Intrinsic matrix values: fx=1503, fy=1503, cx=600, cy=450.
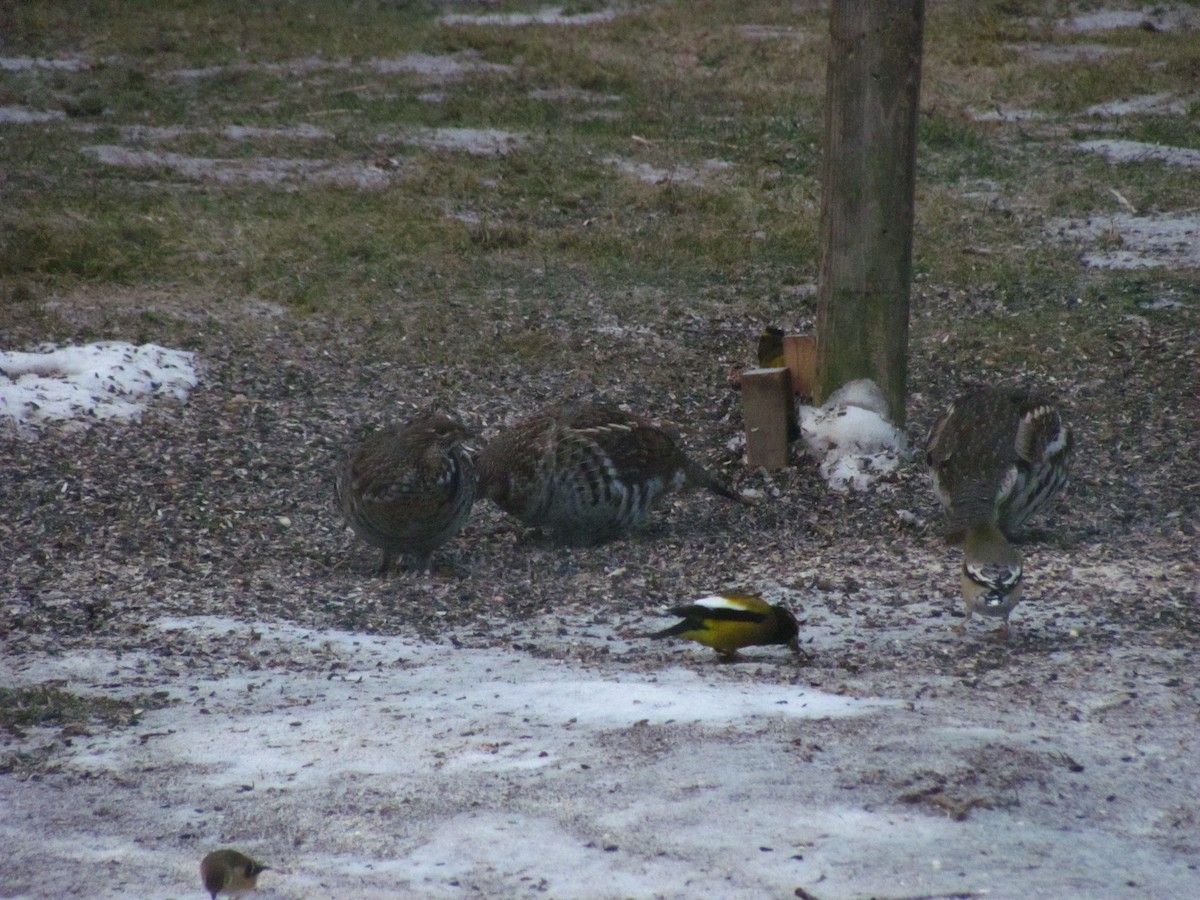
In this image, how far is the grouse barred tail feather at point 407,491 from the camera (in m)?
6.30

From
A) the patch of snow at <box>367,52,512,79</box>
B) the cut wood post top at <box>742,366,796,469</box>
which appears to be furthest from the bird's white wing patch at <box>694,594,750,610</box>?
the patch of snow at <box>367,52,512,79</box>

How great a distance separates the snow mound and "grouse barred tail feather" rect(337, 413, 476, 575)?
1944 mm

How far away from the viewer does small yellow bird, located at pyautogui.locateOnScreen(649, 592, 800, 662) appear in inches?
201

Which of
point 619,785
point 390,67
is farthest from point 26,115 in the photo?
point 619,785

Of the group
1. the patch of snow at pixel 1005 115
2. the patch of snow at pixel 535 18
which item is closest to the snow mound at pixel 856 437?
the patch of snow at pixel 1005 115

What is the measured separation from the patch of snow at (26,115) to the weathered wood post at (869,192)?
1096cm

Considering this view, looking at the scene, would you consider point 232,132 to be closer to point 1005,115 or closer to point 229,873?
point 1005,115

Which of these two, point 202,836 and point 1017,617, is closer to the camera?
point 202,836

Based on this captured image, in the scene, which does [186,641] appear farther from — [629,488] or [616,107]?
[616,107]

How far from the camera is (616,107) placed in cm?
1636

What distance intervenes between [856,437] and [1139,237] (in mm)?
5360

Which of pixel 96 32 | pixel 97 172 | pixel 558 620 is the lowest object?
pixel 558 620

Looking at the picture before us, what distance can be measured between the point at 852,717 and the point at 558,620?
1662mm

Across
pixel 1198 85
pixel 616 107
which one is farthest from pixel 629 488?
pixel 1198 85
